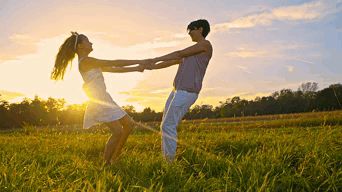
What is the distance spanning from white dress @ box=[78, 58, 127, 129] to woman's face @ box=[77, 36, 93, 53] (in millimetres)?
215

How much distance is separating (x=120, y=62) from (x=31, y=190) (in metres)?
3.67

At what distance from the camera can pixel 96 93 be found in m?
6.91

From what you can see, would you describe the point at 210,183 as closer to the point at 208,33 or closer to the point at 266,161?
the point at 266,161

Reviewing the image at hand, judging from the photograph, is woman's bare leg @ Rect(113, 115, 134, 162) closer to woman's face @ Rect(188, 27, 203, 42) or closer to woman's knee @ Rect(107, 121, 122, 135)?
woman's knee @ Rect(107, 121, 122, 135)

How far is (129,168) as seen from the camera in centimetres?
563

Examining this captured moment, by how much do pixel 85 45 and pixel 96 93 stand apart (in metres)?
0.81

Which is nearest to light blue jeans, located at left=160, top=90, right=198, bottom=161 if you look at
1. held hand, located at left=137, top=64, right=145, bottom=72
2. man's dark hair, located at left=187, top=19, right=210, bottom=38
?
man's dark hair, located at left=187, top=19, right=210, bottom=38

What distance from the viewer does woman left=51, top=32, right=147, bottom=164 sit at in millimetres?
6754

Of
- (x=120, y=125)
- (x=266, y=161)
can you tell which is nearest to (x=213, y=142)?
(x=120, y=125)

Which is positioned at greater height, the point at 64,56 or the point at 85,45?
the point at 85,45

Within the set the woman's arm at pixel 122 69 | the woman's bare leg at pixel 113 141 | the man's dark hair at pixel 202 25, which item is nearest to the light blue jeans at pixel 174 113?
the woman's bare leg at pixel 113 141

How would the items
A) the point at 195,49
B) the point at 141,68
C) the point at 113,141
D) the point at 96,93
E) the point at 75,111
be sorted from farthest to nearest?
the point at 75,111 → the point at 141,68 → the point at 96,93 → the point at 195,49 → the point at 113,141

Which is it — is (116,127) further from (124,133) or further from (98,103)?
(98,103)

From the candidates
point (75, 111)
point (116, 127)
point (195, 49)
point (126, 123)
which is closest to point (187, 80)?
point (195, 49)
